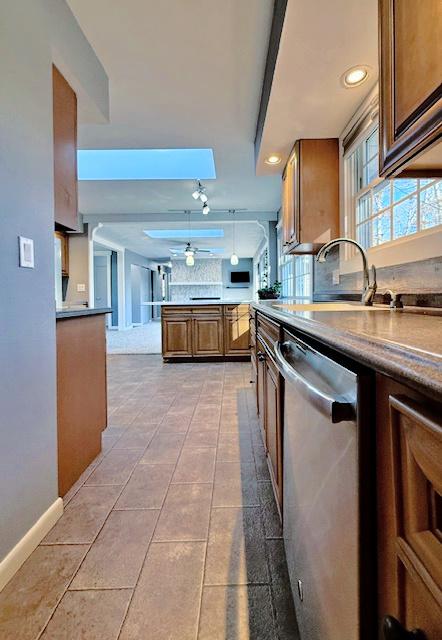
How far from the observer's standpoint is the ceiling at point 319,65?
1547 mm

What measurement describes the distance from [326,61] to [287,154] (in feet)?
4.36

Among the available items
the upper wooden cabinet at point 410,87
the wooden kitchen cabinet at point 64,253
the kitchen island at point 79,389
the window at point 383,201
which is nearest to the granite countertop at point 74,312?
the kitchen island at point 79,389

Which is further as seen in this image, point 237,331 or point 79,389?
point 237,331

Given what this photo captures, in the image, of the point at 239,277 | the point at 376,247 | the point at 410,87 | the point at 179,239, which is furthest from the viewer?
the point at 239,277

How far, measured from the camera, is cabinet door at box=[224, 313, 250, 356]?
220 inches

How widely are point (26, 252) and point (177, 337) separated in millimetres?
4202

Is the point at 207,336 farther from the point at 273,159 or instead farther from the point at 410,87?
the point at 410,87

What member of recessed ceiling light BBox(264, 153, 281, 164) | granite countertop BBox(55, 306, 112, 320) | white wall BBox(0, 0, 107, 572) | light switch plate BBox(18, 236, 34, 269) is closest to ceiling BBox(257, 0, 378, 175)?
recessed ceiling light BBox(264, 153, 281, 164)

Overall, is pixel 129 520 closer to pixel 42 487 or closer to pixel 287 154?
pixel 42 487

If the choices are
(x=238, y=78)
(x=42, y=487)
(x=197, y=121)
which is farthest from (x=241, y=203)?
(x=42, y=487)

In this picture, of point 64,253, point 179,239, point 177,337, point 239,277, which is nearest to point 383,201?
point 177,337

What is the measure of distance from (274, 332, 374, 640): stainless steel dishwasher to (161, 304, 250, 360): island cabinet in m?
4.49

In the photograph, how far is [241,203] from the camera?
5984 millimetres

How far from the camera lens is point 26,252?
144cm
